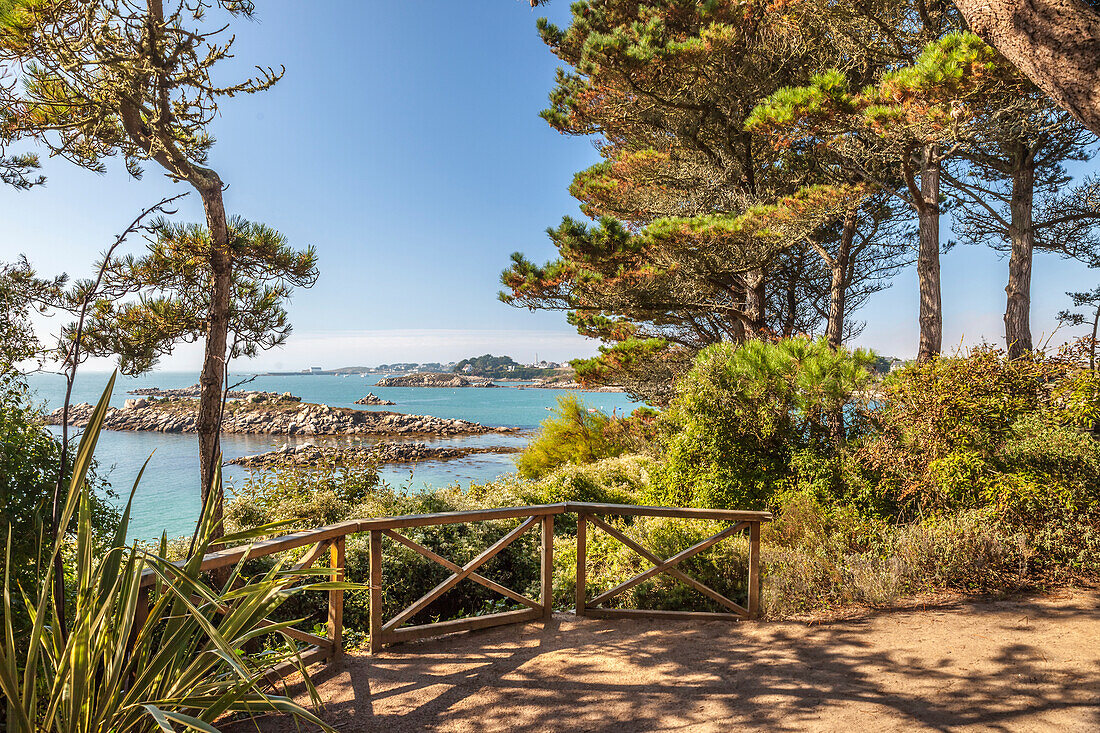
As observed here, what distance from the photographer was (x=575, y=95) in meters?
10.1

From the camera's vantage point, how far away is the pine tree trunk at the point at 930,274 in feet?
25.0

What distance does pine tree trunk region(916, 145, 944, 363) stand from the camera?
7.62 meters

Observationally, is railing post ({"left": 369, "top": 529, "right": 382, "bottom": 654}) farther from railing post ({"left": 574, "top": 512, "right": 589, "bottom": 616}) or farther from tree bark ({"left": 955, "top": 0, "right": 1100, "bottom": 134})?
tree bark ({"left": 955, "top": 0, "right": 1100, "bottom": 134})

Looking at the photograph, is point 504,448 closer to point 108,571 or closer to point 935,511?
point 935,511

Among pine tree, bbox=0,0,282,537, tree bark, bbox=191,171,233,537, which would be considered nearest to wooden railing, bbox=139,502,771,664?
pine tree, bbox=0,0,282,537

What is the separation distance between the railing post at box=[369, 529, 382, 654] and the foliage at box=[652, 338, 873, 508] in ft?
14.1

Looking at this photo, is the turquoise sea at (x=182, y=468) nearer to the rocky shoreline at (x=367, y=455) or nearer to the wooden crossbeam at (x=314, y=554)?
the rocky shoreline at (x=367, y=455)

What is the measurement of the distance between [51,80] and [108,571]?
14.5 feet

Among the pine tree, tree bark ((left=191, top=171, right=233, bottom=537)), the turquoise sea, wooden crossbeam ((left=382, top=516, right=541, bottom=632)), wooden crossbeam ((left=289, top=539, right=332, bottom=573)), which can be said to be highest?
the pine tree

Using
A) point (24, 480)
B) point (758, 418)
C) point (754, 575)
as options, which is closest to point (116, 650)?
point (24, 480)

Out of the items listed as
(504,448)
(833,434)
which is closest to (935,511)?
(833,434)

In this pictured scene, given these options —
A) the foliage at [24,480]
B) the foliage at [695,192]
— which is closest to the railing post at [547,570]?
the foliage at [24,480]

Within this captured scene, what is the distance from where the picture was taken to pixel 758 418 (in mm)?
6562

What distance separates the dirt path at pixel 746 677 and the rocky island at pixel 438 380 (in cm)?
7929
